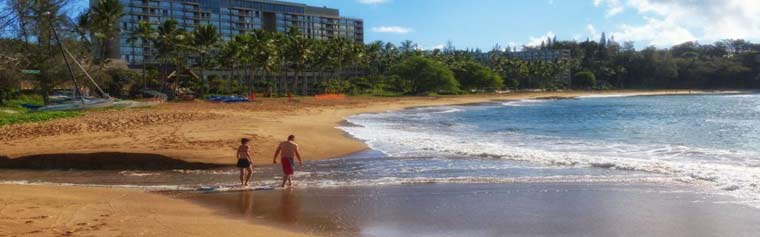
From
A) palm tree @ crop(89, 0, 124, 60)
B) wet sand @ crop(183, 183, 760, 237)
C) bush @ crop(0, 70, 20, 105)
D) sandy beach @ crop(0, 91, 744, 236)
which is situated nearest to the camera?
sandy beach @ crop(0, 91, 744, 236)

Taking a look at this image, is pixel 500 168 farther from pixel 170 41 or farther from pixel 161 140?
pixel 170 41

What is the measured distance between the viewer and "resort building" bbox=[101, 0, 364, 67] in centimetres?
A: 11262

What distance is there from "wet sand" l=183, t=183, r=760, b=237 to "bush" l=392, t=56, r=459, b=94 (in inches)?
3209

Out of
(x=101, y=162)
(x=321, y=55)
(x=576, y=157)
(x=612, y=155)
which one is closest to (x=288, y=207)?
(x=101, y=162)

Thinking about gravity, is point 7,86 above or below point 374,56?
below

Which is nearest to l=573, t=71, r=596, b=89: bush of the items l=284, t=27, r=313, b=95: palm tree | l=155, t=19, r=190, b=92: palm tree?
l=284, t=27, r=313, b=95: palm tree

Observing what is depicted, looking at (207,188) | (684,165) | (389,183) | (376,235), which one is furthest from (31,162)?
(684,165)

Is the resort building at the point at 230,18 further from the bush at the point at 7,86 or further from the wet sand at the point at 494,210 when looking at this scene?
the wet sand at the point at 494,210

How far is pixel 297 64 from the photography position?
76.8 metres

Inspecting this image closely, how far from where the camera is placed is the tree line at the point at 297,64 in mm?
44469

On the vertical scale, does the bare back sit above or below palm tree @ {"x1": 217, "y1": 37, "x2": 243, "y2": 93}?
below

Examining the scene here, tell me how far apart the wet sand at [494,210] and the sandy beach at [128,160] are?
97 centimetres

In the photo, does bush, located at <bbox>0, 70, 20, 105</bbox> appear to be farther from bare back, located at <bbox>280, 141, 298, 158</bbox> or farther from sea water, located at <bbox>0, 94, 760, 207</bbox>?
bare back, located at <bbox>280, 141, 298, 158</bbox>

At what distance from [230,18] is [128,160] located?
11711cm
